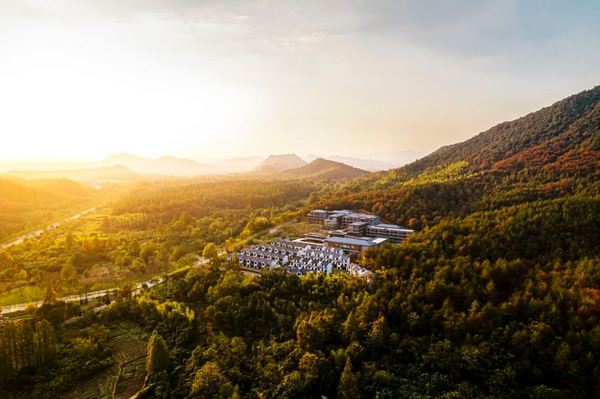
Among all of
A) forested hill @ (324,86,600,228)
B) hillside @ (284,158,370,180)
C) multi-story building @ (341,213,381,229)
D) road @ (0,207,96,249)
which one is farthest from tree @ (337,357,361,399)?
hillside @ (284,158,370,180)

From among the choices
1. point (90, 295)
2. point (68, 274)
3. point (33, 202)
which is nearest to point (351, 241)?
point (90, 295)

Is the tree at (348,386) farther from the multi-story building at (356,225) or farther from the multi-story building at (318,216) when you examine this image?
the multi-story building at (318,216)

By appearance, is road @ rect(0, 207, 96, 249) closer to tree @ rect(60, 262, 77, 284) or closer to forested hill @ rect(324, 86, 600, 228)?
tree @ rect(60, 262, 77, 284)

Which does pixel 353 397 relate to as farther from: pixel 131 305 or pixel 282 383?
pixel 131 305

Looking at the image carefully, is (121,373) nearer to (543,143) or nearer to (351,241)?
(351,241)

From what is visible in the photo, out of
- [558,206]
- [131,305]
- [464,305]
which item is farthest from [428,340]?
[131,305]

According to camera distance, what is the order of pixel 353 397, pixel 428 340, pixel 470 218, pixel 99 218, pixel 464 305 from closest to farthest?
pixel 353 397, pixel 428 340, pixel 464 305, pixel 470 218, pixel 99 218

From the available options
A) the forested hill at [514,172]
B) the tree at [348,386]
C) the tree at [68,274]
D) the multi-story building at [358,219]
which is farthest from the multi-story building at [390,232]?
the tree at [68,274]
